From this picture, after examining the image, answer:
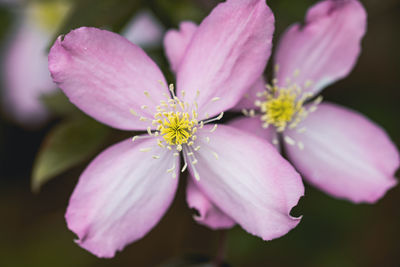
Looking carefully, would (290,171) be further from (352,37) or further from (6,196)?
(6,196)

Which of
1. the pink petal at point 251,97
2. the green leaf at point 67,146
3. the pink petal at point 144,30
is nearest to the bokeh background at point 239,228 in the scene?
the pink petal at point 144,30

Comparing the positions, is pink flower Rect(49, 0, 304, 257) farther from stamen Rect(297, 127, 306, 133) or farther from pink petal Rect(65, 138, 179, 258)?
stamen Rect(297, 127, 306, 133)

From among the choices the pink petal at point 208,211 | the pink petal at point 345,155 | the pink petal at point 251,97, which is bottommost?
the pink petal at point 345,155

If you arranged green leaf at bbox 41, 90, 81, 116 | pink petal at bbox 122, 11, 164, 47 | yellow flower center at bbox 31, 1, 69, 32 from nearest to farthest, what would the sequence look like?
green leaf at bbox 41, 90, 81, 116 → pink petal at bbox 122, 11, 164, 47 → yellow flower center at bbox 31, 1, 69, 32

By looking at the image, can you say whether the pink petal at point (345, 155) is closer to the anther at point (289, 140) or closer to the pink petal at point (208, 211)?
the anther at point (289, 140)

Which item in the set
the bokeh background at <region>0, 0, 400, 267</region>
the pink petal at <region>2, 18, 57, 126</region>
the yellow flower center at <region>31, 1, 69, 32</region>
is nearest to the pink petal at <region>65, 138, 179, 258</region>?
the bokeh background at <region>0, 0, 400, 267</region>

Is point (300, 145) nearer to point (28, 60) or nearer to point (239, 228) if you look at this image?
point (239, 228)
